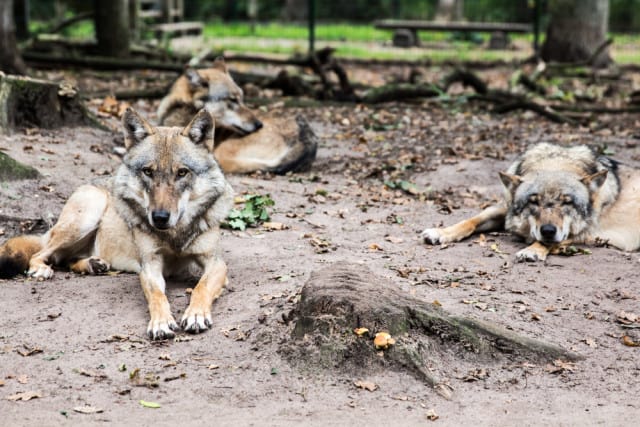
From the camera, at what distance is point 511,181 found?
7.66m

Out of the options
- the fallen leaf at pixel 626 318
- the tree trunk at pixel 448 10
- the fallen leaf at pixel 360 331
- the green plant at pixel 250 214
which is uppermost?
the tree trunk at pixel 448 10

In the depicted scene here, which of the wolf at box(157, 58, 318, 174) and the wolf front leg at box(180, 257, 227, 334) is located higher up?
the wolf at box(157, 58, 318, 174)

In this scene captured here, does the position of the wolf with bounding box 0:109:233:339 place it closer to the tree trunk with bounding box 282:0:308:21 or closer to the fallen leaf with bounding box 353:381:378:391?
the fallen leaf with bounding box 353:381:378:391

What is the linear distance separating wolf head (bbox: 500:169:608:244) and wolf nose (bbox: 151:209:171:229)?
3.36m

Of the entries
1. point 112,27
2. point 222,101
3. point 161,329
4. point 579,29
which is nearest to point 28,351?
point 161,329

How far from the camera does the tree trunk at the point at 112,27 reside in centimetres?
1502

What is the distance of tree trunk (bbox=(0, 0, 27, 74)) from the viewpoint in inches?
448

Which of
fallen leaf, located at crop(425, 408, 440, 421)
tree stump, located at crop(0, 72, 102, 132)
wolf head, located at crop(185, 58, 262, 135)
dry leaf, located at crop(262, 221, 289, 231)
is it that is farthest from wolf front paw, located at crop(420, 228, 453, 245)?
tree stump, located at crop(0, 72, 102, 132)

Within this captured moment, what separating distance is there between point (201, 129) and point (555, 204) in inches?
133

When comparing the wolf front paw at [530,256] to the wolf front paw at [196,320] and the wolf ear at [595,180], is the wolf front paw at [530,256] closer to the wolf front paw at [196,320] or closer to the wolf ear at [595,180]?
the wolf ear at [595,180]

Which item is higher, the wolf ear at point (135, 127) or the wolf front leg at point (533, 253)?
the wolf ear at point (135, 127)

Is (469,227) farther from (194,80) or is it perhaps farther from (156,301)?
(194,80)

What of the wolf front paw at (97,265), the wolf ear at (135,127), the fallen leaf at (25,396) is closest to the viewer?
the fallen leaf at (25,396)

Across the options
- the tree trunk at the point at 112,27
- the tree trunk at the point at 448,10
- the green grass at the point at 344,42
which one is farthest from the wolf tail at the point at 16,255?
the tree trunk at the point at 448,10
